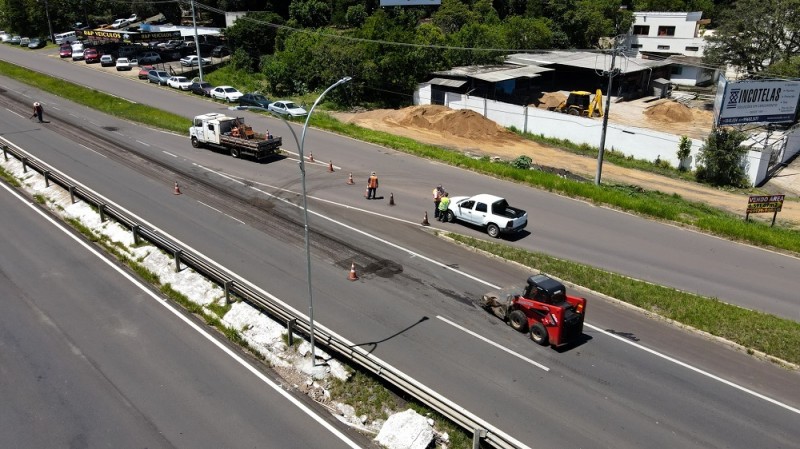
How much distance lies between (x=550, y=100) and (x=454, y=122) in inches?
695

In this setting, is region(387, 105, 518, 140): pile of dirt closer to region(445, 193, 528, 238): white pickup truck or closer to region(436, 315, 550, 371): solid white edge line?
region(445, 193, 528, 238): white pickup truck

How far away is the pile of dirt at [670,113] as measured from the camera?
5744cm

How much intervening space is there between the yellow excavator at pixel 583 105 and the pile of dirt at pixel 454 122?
8.37 m

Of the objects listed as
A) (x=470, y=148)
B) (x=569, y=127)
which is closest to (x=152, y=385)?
(x=470, y=148)

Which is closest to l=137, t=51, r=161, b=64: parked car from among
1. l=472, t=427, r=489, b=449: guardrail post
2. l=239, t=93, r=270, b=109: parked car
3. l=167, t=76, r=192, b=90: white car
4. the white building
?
l=167, t=76, r=192, b=90: white car

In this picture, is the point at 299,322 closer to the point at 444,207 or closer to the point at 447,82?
the point at 444,207

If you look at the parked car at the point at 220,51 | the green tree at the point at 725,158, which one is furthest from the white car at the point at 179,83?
the green tree at the point at 725,158

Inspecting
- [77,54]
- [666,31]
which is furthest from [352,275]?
[666,31]

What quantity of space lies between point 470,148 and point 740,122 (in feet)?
66.3

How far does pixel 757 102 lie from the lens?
43.5 meters

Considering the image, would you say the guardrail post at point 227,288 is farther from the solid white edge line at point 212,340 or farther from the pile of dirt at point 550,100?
the pile of dirt at point 550,100

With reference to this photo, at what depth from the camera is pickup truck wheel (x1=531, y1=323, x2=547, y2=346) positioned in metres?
18.4

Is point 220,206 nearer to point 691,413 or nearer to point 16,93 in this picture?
→ point 691,413

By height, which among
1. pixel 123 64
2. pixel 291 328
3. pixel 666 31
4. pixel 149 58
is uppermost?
pixel 666 31
